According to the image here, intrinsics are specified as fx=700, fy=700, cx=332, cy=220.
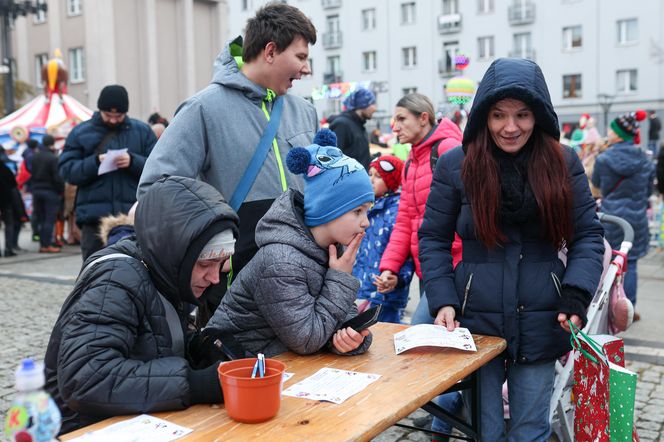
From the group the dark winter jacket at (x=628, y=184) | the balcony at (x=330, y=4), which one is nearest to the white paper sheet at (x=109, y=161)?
the dark winter jacket at (x=628, y=184)

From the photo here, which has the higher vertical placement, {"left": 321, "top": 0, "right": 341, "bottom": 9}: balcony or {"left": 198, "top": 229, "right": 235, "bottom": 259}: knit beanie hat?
{"left": 321, "top": 0, "right": 341, "bottom": 9}: balcony

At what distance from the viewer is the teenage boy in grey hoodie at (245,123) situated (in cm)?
300

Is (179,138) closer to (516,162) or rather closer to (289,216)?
(289,216)

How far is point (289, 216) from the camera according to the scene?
2.53 metres

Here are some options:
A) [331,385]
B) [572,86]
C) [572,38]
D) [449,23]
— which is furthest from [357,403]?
[449,23]

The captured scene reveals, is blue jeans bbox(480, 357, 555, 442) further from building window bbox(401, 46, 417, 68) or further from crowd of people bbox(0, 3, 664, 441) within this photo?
building window bbox(401, 46, 417, 68)

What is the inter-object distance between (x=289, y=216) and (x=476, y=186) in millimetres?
763

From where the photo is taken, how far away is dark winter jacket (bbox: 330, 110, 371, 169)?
282 inches

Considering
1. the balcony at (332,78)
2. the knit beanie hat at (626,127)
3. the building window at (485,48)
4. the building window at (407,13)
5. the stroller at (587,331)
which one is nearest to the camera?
the stroller at (587,331)

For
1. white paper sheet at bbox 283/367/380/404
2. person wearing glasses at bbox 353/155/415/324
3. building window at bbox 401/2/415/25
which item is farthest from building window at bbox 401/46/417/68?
white paper sheet at bbox 283/367/380/404

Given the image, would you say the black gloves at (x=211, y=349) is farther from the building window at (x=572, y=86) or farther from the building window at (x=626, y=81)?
the building window at (x=572, y=86)

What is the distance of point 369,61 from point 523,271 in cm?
4661

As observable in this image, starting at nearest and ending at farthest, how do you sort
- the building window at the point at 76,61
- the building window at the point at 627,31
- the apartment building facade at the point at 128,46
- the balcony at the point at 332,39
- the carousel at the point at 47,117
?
the carousel at the point at 47,117 → the apartment building facade at the point at 128,46 → the building window at the point at 76,61 → the building window at the point at 627,31 → the balcony at the point at 332,39

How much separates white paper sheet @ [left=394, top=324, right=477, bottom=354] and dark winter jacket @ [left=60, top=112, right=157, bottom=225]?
3.27m
